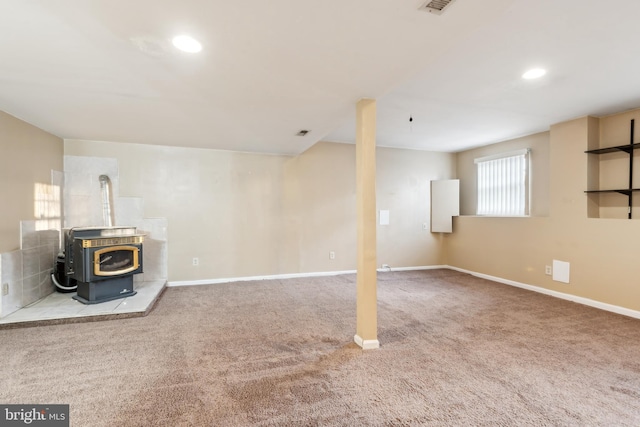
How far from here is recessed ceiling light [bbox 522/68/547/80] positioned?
2807 millimetres

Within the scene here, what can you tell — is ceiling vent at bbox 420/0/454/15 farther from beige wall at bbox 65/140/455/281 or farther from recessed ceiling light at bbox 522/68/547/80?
beige wall at bbox 65/140/455/281

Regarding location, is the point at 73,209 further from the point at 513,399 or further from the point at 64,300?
the point at 513,399

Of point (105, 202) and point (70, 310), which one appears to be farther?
point (105, 202)

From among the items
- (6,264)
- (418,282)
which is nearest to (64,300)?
(6,264)

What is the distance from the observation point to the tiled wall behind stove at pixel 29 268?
338cm

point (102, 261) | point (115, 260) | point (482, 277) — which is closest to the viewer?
point (102, 261)

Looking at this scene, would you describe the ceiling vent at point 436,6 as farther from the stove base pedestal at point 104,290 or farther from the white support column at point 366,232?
the stove base pedestal at point 104,290

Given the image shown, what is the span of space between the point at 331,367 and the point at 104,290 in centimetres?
322

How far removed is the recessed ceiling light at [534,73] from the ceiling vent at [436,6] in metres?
1.76

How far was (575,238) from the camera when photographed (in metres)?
4.30

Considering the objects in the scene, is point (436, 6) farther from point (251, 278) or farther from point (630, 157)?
point (251, 278)

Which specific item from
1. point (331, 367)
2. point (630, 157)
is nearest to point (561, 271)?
point (630, 157)

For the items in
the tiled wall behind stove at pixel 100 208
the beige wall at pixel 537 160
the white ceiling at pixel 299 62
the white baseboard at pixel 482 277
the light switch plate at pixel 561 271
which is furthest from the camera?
the beige wall at pixel 537 160

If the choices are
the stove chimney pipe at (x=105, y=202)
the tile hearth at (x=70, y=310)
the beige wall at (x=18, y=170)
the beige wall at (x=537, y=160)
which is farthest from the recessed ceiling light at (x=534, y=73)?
the stove chimney pipe at (x=105, y=202)
